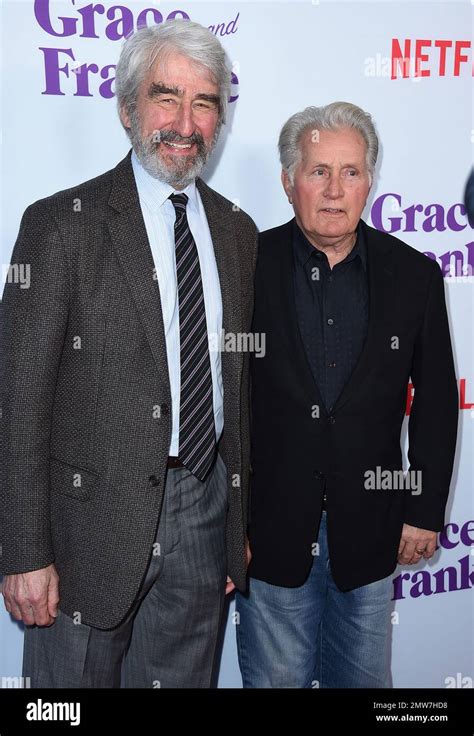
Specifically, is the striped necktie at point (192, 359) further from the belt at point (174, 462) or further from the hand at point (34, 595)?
the hand at point (34, 595)

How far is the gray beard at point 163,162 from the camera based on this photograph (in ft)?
5.91

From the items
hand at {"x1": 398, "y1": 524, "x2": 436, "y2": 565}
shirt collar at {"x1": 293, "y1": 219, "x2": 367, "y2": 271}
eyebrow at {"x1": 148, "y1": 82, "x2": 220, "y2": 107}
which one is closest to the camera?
eyebrow at {"x1": 148, "y1": 82, "x2": 220, "y2": 107}

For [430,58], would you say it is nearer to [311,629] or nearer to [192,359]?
[192,359]

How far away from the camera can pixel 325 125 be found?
6.37 feet

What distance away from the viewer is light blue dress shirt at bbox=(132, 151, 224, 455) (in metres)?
1.81

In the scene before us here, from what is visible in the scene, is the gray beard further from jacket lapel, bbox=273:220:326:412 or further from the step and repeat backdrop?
the step and repeat backdrop

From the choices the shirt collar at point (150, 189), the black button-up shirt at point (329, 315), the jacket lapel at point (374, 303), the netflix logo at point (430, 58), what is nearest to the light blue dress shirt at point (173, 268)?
the shirt collar at point (150, 189)

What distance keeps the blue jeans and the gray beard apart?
3.11 feet

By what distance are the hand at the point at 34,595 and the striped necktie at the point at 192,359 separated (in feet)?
1.36

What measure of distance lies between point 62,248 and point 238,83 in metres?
0.97

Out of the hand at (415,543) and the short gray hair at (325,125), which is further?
the hand at (415,543)

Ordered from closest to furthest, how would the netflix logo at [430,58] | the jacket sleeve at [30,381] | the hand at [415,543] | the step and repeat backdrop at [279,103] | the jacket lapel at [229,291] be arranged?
the jacket sleeve at [30,381] < the jacket lapel at [229,291] < the hand at [415,543] < the step and repeat backdrop at [279,103] < the netflix logo at [430,58]

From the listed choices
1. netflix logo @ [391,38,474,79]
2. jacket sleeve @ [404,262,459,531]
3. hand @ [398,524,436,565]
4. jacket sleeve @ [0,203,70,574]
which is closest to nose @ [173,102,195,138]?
jacket sleeve @ [0,203,70,574]

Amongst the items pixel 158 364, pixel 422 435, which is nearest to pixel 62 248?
pixel 158 364
